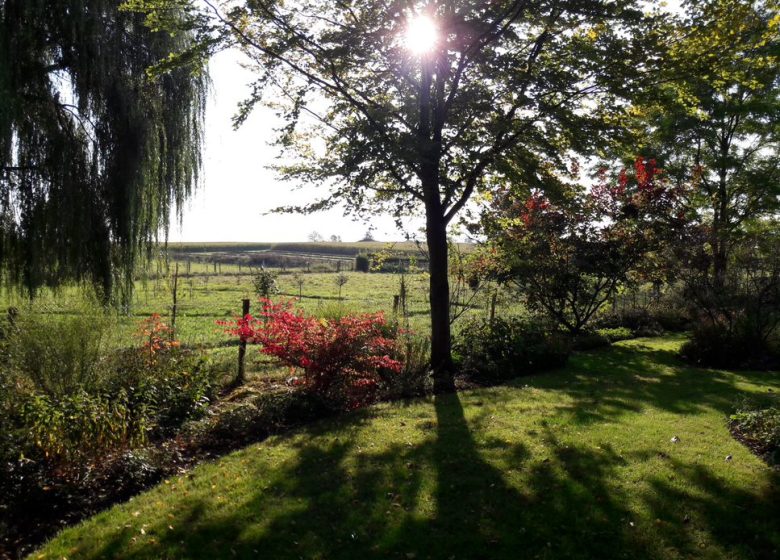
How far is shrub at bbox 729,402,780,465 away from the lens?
5.21 meters

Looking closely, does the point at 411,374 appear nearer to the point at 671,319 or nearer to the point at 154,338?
the point at 154,338

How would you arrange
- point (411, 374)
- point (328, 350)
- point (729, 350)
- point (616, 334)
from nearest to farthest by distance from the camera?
point (328, 350)
point (411, 374)
point (729, 350)
point (616, 334)

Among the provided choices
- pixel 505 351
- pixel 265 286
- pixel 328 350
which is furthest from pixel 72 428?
pixel 265 286

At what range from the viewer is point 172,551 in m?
3.64

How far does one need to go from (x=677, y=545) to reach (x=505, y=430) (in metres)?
2.56

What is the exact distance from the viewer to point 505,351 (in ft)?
34.0

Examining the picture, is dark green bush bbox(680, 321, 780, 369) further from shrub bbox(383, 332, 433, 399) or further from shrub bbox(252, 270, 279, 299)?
shrub bbox(252, 270, 279, 299)

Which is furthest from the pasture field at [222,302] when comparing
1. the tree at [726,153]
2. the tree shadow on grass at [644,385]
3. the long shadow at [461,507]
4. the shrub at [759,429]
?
the tree at [726,153]

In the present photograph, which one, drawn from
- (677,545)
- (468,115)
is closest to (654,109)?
(468,115)

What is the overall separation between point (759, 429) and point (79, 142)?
10.3 meters

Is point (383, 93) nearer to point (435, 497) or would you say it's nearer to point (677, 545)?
point (435, 497)

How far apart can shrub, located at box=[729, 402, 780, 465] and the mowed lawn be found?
0.58ft

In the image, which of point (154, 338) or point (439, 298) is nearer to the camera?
point (154, 338)

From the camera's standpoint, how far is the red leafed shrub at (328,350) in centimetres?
710
